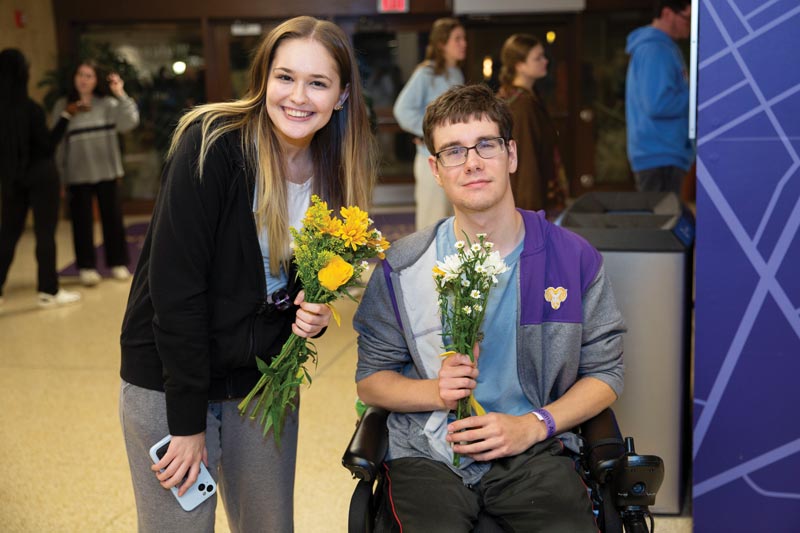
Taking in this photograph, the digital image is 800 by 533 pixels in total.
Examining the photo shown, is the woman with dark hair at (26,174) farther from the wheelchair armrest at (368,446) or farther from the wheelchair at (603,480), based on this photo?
the wheelchair at (603,480)

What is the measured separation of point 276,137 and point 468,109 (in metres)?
0.47

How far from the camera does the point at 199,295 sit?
1.79 metres

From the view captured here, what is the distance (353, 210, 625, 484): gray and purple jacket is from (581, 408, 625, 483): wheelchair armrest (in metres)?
0.05

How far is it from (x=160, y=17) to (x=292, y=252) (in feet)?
32.0

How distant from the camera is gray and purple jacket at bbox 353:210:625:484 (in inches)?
84.4

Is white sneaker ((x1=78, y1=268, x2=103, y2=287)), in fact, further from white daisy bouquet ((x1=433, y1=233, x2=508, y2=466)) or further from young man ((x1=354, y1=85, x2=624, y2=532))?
white daisy bouquet ((x1=433, y1=233, x2=508, y2=466))

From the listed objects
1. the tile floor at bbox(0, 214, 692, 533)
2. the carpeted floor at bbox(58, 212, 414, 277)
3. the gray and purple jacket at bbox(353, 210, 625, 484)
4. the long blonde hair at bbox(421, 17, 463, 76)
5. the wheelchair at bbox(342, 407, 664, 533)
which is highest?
the long blonde hair at bbox(421, 17, 463, 76)

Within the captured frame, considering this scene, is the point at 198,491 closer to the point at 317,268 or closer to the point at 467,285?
the point at 317,268

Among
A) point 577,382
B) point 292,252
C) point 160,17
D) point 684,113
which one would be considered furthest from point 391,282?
point 160,17

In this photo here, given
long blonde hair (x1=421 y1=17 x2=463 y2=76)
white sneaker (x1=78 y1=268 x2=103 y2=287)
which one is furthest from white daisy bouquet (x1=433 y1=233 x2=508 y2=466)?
white sneaker (x1=78 y1=268 x2=103 y2=287)

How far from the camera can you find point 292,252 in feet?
6.41

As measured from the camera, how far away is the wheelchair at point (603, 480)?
75.3 inches

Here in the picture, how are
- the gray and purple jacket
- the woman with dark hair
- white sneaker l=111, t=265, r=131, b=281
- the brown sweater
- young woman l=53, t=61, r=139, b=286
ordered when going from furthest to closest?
white sneaker l=111, t=265, r=131, b=281 → young woman l=53, t=61, r=139, b=286 → the woman with dark hair → the brown sweater → the gray and purple jacket

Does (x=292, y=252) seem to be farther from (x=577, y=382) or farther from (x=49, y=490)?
(x=49, y=490)
